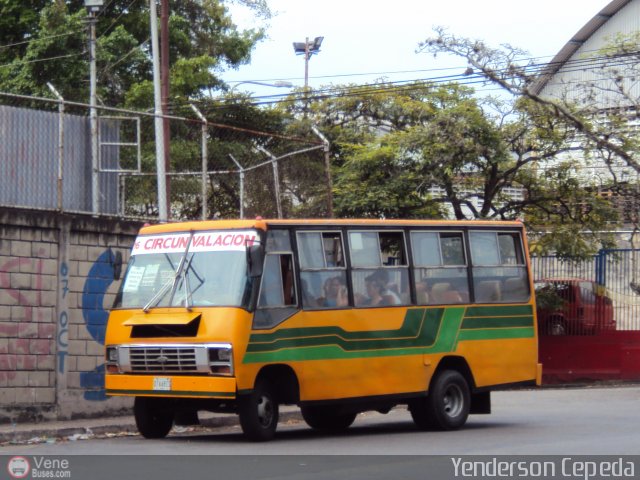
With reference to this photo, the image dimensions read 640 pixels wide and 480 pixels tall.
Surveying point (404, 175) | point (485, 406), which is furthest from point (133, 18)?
point (485, 406)

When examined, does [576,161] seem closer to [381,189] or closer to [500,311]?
[381,189]

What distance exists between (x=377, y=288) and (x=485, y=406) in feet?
9.69

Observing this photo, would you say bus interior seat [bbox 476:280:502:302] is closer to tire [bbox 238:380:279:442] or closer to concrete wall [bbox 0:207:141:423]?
tire [bbox 238:380:279:442]

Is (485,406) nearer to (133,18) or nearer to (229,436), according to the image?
(229,436)

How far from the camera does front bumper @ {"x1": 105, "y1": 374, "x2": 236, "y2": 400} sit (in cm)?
1204

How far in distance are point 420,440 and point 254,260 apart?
312cm

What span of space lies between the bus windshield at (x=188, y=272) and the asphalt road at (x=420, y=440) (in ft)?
5.59

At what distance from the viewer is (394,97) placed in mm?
30891

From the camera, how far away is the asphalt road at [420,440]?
462 inches

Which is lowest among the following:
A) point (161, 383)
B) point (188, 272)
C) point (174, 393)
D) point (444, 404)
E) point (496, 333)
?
point (444, 404)

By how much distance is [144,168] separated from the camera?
20.4 meters

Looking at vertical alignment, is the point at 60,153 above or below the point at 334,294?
above
